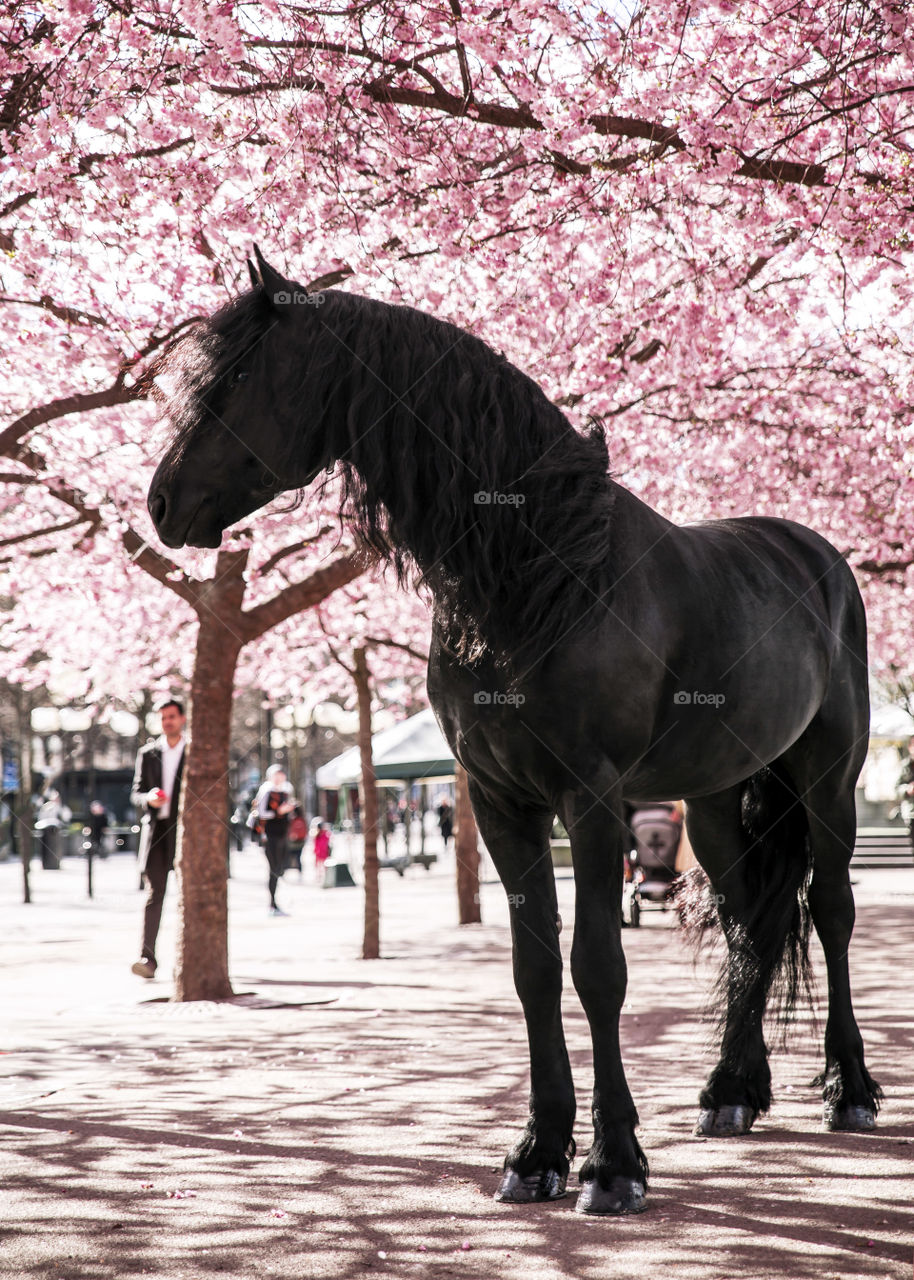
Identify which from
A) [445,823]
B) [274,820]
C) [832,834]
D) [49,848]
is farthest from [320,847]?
[832,834]

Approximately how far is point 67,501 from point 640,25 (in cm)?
556

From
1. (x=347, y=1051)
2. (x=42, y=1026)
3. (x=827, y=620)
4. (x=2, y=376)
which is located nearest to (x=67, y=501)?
(x=2, y=376)

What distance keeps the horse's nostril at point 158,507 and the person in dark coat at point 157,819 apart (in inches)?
284

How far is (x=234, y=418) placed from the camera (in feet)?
11.7

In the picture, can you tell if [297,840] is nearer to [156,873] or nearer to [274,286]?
[156,873]

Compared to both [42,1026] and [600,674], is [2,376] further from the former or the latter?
[600,674]

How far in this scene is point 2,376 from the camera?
849 centimetres

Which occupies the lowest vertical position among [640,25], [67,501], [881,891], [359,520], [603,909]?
[881,891]

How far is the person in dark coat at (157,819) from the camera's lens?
1039cm

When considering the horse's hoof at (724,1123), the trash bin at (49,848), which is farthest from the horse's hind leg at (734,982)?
the trash bin at (49,848)

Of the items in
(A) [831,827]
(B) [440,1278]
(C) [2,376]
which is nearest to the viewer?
(B) [440,1278]

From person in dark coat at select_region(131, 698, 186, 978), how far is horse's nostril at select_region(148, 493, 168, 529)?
7.21 meters

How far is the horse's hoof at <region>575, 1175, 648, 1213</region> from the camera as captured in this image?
3.54 metres

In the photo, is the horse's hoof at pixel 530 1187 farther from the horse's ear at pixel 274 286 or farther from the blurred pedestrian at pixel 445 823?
the blurred pedestrian at pixel 445 823
